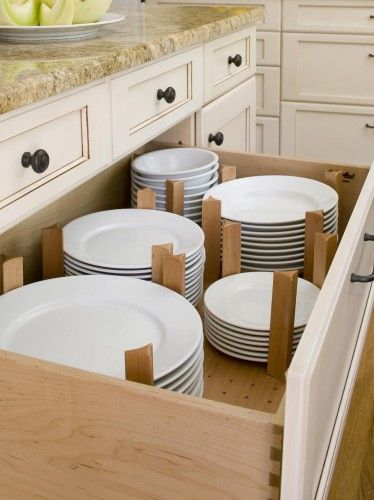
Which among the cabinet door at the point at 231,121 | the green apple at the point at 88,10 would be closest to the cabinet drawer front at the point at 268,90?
the cabinet door at the point at 231,121

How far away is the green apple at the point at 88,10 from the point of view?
126 centimetres

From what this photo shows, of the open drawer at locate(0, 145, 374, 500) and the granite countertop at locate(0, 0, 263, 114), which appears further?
the granite countertop at locate(0, 0, 263, 114)

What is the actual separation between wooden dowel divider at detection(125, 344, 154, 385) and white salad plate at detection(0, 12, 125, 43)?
0.60 meters

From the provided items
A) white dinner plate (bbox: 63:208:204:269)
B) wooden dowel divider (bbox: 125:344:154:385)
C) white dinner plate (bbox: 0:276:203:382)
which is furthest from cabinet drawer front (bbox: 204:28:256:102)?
wooden dowel divider (bbox: 125:344:154:385)

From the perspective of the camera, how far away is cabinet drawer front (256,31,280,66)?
284 cm

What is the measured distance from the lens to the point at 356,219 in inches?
40.0

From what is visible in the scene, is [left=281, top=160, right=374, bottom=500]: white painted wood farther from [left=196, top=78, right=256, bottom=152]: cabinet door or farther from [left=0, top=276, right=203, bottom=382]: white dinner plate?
[left=196, top=78, right=256, bottom=152]: cabinet door

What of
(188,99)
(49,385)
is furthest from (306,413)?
(188,99)

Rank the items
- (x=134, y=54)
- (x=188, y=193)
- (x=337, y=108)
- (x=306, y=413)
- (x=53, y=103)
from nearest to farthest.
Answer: (x=306, y=413)
(x=53, y=103)
(x=134, y=54)
(x=188, y=193)
(x=337, y=108)

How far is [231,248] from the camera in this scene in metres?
1.28

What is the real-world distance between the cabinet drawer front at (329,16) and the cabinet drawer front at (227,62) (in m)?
0.93

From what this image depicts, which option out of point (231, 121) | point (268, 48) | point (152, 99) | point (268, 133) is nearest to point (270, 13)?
point (268, 48)

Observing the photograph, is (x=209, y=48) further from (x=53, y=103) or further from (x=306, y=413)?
(x=306, y=413)

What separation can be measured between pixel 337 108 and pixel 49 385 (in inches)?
90.8
